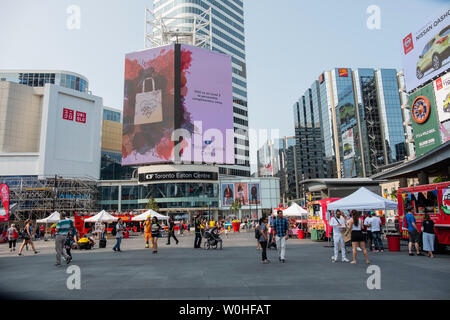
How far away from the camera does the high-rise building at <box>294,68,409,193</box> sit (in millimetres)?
89562

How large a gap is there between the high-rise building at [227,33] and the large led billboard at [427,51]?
159 ft

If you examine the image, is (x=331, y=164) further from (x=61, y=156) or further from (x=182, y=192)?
(x=61, y=156)

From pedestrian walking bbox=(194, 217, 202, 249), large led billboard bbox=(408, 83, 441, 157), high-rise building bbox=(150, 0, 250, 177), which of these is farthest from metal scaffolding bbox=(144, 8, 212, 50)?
pedestrian walking bbox=(194, 217, 202, 249)

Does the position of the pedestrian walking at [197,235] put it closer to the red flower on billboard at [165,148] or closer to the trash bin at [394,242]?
the trash bin at [394,242]

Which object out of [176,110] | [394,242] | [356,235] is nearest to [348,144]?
[176,110]

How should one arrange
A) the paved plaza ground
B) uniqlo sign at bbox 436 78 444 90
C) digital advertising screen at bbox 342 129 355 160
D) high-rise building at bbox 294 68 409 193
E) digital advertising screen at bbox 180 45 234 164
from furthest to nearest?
1. digital advertising screen at bbox 342 129 355 160
2. high-rise building at bbox 294 68 409 193
3. digital advertising screen at bbox 180 45 234 164
4. uniqlo sign at bbox 436 78 444 90
5. the paved plaza ground

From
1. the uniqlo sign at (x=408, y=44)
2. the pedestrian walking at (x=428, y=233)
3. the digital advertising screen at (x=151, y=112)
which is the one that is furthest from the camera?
the digital advertising screen at (x=151, y=112)

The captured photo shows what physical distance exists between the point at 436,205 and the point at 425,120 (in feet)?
112

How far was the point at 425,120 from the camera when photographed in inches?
1633

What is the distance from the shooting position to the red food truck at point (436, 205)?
1284 cm

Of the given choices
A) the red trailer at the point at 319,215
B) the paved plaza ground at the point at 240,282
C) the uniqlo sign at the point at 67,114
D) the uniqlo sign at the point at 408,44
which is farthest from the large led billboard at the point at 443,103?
the uniqlo sign at the point at 67,114

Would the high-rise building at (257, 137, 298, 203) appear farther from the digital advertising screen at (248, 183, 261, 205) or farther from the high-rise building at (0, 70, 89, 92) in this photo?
the high-rise building at (0, 70, 89, 92)

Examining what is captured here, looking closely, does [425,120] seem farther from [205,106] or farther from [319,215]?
[205,106]

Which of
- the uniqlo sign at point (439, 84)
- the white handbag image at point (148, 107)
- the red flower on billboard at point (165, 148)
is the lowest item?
the red flower on billboard at point (165, 148)
